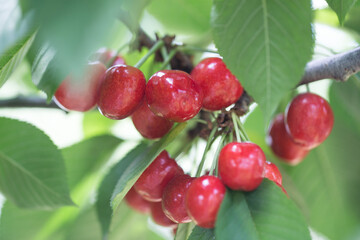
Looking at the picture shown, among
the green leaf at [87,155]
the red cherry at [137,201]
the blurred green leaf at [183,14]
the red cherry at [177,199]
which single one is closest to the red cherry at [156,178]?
the red cherry at [177,199]

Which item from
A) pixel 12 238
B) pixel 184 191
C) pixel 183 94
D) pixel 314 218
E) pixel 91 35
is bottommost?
pixel 314 218

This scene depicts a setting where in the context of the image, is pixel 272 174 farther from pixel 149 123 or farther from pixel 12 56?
pixel 12 56

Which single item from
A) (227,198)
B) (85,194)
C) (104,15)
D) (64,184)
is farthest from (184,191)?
(85,194)

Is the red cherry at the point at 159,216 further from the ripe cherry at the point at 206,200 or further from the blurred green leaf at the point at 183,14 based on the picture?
the blurred green leaf at the point at 183,14

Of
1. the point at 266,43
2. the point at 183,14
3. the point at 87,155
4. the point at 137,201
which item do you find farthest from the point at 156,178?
the point at 183,14

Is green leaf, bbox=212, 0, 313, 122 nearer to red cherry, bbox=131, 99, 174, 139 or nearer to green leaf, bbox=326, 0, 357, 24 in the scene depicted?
green leaf, bbox=326, 0, 357, 24

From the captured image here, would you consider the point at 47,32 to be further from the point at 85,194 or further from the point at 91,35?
the point at 85,194
